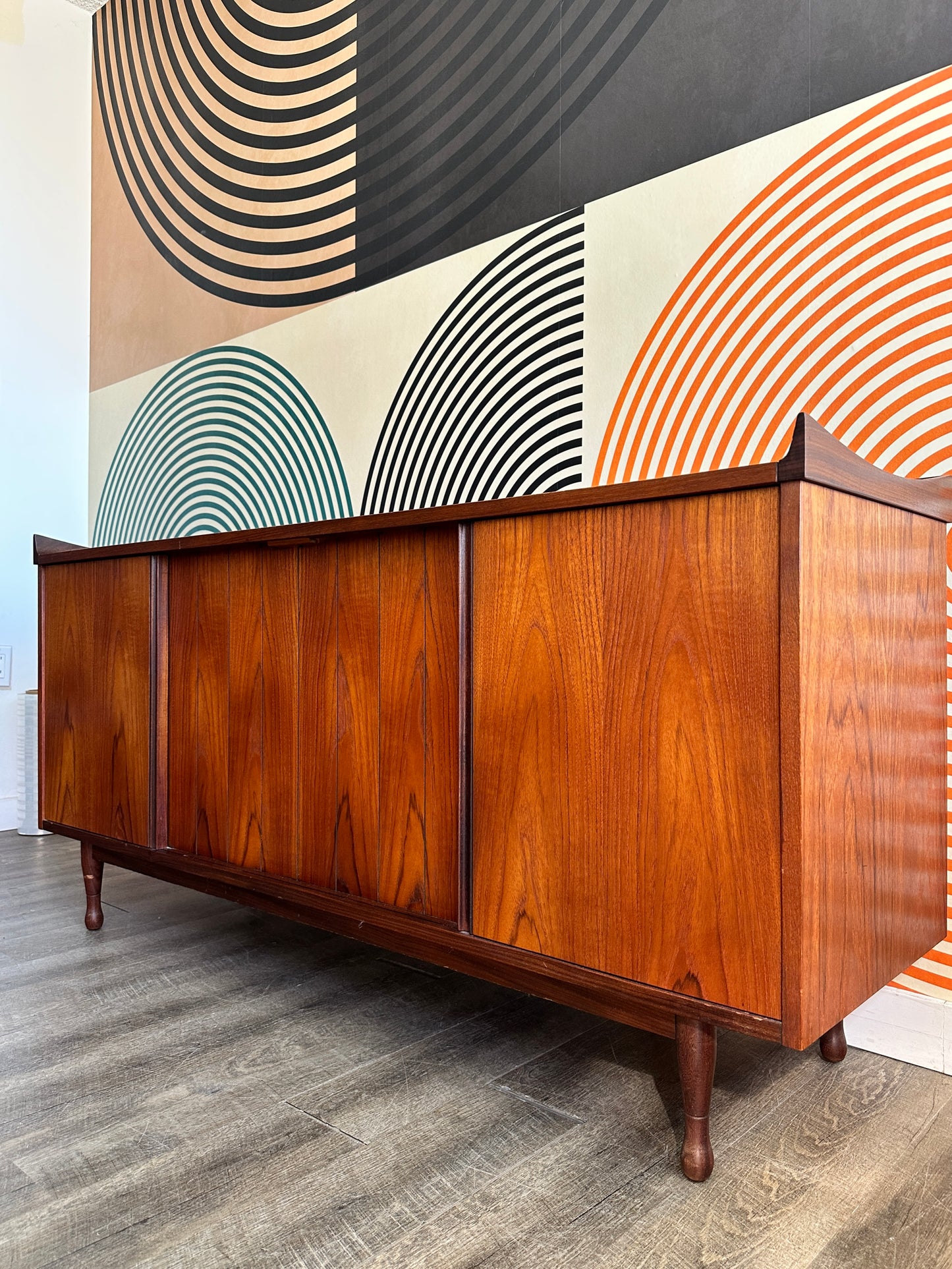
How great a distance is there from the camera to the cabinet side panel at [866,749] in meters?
0.79

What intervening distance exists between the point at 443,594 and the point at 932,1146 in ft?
2.58

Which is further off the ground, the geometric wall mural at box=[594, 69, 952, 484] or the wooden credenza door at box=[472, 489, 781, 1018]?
the geometric wall mural at box=[594, 69, 952, 484]

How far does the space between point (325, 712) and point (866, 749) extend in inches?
26.1

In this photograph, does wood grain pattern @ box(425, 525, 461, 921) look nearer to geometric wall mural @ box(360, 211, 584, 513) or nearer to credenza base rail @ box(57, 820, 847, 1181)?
credenza base rail @ box(57, 820, 847, 1181)

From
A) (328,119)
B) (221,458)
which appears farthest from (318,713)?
(328,119)

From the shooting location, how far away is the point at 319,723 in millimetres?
1218

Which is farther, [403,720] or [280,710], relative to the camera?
[280,710]

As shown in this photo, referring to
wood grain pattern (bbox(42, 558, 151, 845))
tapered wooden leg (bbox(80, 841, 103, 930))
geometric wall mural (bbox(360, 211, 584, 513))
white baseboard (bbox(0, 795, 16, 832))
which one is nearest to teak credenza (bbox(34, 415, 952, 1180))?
wood grain pattern (bbox(42, 558, 151, 845))

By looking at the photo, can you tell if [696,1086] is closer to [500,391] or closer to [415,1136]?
[415,1136]

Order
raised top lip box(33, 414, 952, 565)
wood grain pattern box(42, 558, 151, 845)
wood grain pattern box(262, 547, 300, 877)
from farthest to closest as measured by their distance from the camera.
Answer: wood grain pattern box(42, 558, 151, 845), wood grain pattern box(262, 547, 300, 877), raised top lip box(33, 414, 952, 565)

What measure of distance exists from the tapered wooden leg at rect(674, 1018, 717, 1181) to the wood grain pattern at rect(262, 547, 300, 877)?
0.59m

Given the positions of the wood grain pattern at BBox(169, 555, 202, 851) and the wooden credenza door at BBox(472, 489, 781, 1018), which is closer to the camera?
the wooden credenza door at BBox(472, 489, 781, 1018)

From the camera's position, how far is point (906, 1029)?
3.86ft

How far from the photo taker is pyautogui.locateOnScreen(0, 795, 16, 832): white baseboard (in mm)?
2652
